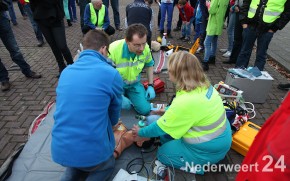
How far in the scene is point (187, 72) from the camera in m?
2.08

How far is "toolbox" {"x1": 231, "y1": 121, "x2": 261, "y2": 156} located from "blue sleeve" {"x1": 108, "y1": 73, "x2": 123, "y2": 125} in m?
1.61

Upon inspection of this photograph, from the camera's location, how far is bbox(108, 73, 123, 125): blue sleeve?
1.93 meters

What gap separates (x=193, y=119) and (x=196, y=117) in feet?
0.11

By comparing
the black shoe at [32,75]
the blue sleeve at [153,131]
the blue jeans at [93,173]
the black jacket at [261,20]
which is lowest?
the black shoe at [32,75]

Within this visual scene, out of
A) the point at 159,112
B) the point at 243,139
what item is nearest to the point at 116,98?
the point at 159,112

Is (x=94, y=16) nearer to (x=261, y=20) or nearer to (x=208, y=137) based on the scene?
(x=261, y=20)

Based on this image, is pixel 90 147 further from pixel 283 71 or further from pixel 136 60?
pixel 283 71

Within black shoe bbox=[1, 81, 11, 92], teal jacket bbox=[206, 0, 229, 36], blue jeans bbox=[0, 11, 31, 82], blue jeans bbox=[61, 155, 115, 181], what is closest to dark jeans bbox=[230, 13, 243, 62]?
teal jacket bbox=[206, 0, 229, 36]

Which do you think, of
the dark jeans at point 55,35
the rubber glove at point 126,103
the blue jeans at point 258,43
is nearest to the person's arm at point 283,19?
the blue jeans at point 258,43

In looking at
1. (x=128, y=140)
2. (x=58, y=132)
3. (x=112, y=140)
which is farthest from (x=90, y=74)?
(x=128, y=140)

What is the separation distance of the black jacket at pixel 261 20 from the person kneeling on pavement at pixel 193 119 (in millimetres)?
2495

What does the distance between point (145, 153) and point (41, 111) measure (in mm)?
2012

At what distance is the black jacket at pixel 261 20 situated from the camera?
364 cm

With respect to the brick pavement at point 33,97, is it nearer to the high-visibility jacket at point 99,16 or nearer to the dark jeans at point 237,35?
the dark jeans at point 237,35
